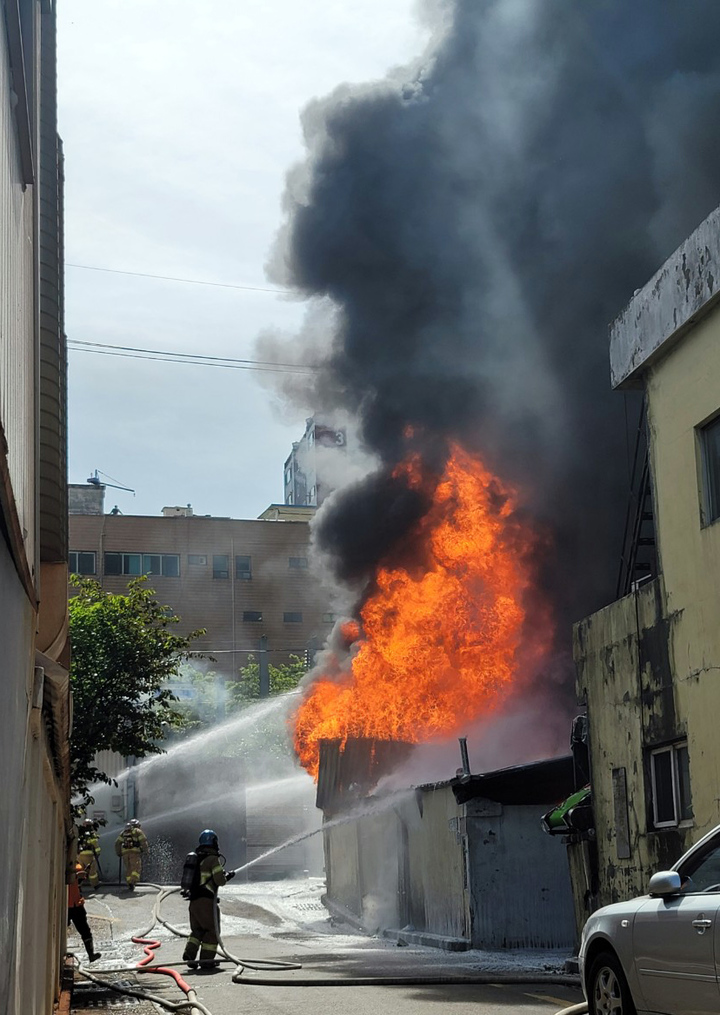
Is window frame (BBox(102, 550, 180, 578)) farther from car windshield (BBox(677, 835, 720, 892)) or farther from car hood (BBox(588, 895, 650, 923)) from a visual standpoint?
car windshield (BBox(677, 835, 720, 892))

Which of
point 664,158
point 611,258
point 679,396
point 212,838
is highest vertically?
point 664,158

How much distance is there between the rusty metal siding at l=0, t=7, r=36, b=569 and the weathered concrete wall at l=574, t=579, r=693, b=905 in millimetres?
7409

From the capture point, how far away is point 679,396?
486 inches

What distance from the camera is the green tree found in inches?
983

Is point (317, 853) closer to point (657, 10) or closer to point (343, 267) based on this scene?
point (343, 267)

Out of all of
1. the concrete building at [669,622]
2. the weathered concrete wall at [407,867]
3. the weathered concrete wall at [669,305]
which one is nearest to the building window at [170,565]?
the weathered concrete wall at [407,867]

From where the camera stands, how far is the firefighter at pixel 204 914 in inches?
595

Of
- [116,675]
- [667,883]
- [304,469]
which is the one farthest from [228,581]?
[667,883]

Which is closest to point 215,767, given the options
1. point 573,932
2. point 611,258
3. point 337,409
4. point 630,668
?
point 337,409

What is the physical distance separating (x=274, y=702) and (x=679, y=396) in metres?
40.9

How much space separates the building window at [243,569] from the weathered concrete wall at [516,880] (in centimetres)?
5258

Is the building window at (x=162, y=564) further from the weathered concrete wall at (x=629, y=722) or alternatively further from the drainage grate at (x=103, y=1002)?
the weathered concrete wall at (x=629, y=722)

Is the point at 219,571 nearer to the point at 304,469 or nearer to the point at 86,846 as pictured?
the point at 304,469

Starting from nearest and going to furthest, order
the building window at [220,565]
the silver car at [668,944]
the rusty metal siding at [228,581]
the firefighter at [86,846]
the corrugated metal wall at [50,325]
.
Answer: the silver car at [668,944] → the corrugated metal wall at [50,325] → the firefighter at [86,846] → the rusty metal siding at [228,581] → the building window at [220,565]
